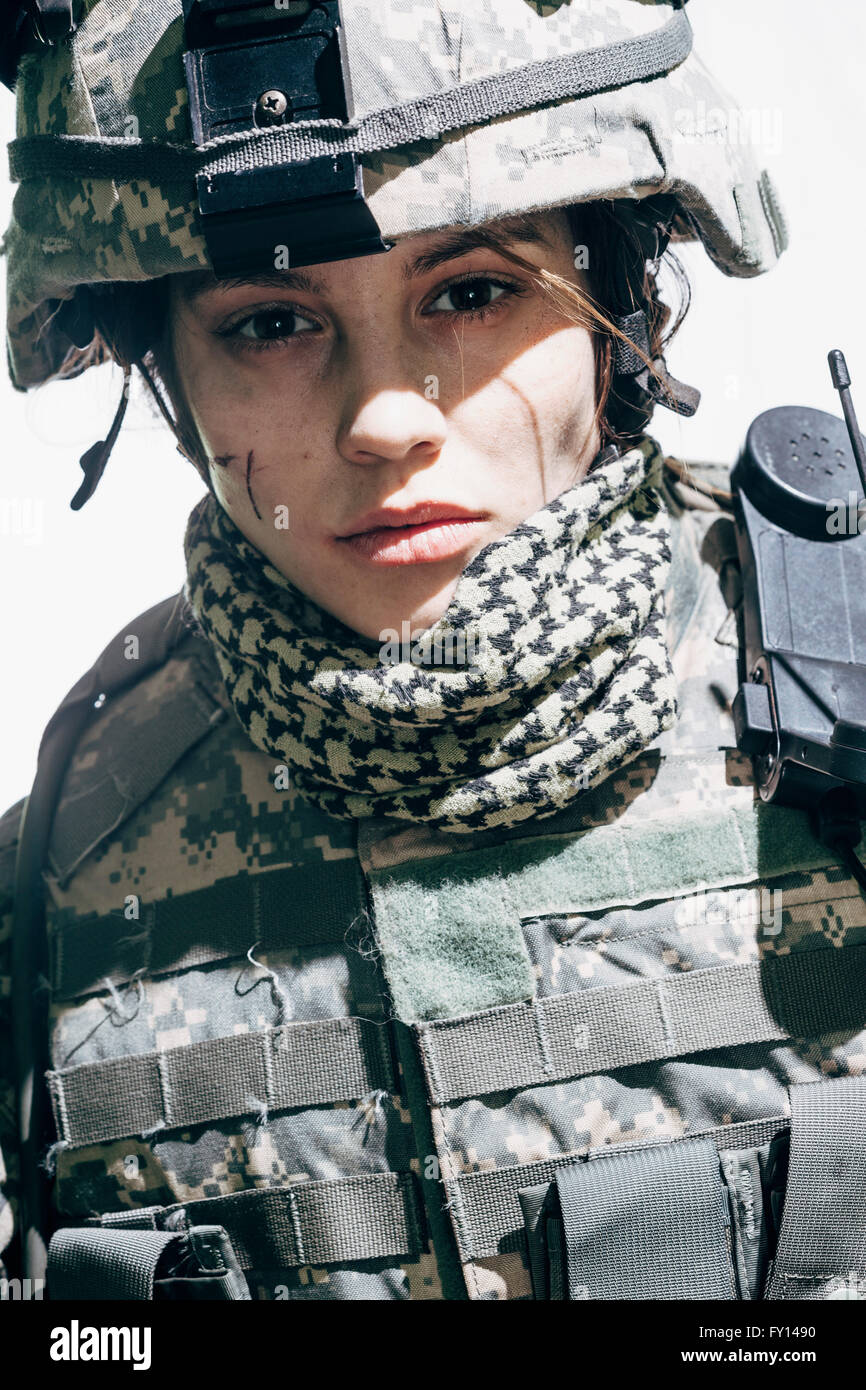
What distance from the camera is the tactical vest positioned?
1446 millimetres

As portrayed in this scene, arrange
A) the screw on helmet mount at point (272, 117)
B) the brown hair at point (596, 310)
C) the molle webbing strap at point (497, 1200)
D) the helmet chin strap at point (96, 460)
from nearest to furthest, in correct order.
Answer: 1. the screw on helmet mount at point (272, 117)
2. the molle webbing strap at point (497, 1200)
3. the brown hair at point (596, 310)
4. the helmet chin strap at point (96, 460)

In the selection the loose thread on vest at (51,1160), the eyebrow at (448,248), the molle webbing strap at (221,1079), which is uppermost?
the eyebrow at (448,248)

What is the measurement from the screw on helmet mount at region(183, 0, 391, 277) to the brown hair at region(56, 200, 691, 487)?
209 millimetres

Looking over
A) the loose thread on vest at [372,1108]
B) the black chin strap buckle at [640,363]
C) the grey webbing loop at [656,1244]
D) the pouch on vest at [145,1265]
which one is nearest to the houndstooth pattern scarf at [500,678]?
the black chin strap buckle at [640,363]

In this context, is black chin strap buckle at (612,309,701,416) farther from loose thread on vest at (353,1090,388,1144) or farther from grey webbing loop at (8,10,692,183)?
loose thread on vest at (353,1090,388,1144)

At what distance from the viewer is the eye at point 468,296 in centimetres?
149

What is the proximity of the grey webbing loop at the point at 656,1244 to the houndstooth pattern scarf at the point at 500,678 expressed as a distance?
1.47 ft

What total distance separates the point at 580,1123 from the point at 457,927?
0.27m

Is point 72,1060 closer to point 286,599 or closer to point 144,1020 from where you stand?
point 144,1020

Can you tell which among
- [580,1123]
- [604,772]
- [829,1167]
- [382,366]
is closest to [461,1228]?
[580,1123]

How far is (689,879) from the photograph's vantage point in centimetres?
156

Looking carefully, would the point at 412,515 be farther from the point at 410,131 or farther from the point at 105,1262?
the point at 105,1262

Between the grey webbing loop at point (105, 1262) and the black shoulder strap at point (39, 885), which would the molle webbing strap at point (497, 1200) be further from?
the black shoulder strap at point (39, 885)
